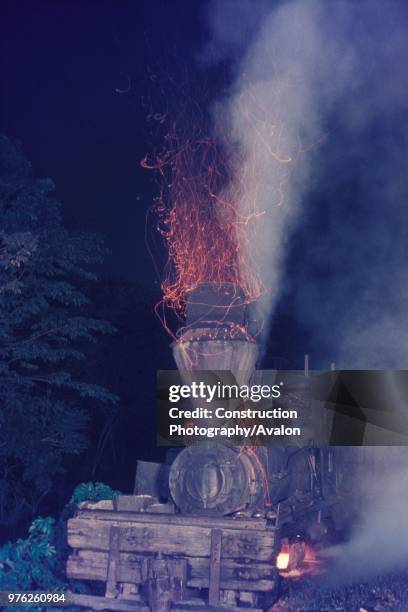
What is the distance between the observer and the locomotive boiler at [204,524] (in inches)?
314

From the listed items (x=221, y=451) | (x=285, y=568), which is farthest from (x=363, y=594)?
(x=221, y=451)

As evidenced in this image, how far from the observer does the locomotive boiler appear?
26.2 ft

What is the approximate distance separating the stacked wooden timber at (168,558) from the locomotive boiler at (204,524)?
0.04ft

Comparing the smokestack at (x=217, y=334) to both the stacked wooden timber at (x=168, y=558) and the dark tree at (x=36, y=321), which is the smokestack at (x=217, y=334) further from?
the dark tree at (x=36, y=321)

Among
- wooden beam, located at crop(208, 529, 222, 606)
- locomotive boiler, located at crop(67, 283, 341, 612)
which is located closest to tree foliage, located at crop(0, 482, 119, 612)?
locomotive boiler, located at crop(67, 283, 341, 612)

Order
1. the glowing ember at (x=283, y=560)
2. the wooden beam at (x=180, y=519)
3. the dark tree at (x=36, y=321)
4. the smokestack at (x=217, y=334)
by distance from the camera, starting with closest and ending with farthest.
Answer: the wooden beam at (x=180, y=519)
the smokestack at (x=217, y=334)
the glowing ember at (x=283, y=560)
the dark tree at (x=36, y=321)

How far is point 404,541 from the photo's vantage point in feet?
40.0

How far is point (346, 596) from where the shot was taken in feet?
28.0

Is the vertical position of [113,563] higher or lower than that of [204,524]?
lower

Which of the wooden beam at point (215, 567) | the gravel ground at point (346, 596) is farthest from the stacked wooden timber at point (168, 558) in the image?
the gravel ground at point (346, 596)

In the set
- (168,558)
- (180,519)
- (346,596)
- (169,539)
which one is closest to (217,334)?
(180,519)

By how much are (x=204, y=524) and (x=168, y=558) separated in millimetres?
626

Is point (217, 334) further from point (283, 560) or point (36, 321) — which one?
point (36, 321)

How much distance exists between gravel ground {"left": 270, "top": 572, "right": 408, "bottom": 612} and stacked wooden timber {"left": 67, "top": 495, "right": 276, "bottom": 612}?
692mm
